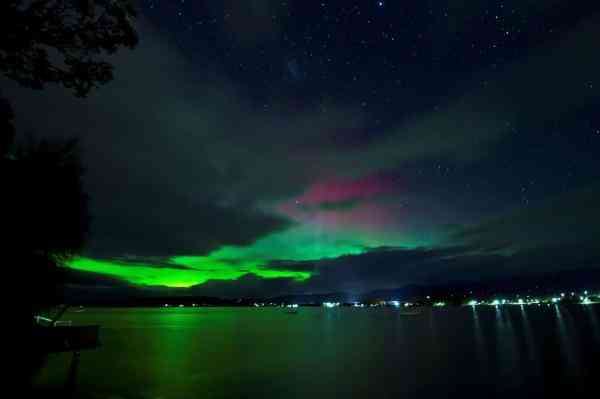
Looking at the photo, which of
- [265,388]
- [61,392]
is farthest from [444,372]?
[61,392]

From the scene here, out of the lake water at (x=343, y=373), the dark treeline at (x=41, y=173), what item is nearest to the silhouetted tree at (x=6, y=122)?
the dark treeline at (x=41, y=173)

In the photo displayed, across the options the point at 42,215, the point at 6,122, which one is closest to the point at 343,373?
the point at 42,215

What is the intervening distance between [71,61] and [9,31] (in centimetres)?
96

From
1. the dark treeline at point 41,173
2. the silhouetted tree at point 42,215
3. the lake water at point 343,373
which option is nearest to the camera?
the dark treeline at point 41,173

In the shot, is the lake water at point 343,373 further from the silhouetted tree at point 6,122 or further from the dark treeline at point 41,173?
the silhouetted tree at point 6,122

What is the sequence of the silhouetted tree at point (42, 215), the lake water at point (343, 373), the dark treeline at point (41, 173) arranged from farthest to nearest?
1. the lake water at point (343, 373)
2. the silhouetted tree at point (42, 215)
3. the dark treeline at point (41, 173)

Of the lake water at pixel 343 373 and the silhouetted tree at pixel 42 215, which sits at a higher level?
the silhouetted tree at pixel 42 215

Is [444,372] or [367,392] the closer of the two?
[367,392]

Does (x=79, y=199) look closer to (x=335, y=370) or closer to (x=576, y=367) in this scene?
(x=335, y=370)

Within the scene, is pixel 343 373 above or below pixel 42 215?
below

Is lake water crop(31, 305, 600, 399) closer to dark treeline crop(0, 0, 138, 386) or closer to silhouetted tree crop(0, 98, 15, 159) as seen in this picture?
dark treeline crop(0, 0, 138, 386)

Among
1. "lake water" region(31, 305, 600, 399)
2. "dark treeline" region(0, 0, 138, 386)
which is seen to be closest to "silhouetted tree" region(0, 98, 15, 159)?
"dark treeline" region(0, 0, 138, 386)

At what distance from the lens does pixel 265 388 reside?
75.7 feet

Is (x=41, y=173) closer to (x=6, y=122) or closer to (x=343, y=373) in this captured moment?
(x=6, y=122)
